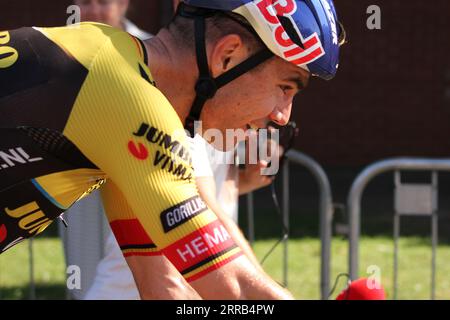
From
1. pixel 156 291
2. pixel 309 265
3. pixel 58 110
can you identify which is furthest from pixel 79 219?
pixel 309 265

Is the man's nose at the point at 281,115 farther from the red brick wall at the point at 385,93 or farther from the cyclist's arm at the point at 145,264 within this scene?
the red brick wall at the point at 385,93

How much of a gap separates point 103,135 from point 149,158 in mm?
144

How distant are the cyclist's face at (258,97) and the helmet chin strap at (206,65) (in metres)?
0.02

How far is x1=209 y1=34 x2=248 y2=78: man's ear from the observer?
111 inches

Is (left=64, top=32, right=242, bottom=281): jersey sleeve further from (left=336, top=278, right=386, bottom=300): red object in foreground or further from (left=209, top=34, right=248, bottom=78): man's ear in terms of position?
(left=336, top=278, right=386, bottom=300): red object in foreground

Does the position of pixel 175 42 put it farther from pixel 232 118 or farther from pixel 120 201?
pixel 120 201

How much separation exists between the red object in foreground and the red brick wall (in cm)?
1021

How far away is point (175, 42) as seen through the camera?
9.52 feet

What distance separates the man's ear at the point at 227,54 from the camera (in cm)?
283

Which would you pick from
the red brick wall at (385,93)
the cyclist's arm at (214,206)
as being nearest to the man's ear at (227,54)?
the cyclist's arm at (214,206)

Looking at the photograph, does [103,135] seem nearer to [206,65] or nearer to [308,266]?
Answer: [206,65]

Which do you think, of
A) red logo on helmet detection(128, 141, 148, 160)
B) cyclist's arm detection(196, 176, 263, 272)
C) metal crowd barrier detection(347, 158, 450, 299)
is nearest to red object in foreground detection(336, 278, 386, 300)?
cyclist's arm detection(196, 176, 263, 272)

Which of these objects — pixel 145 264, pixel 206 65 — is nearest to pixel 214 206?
pixel 145 264
